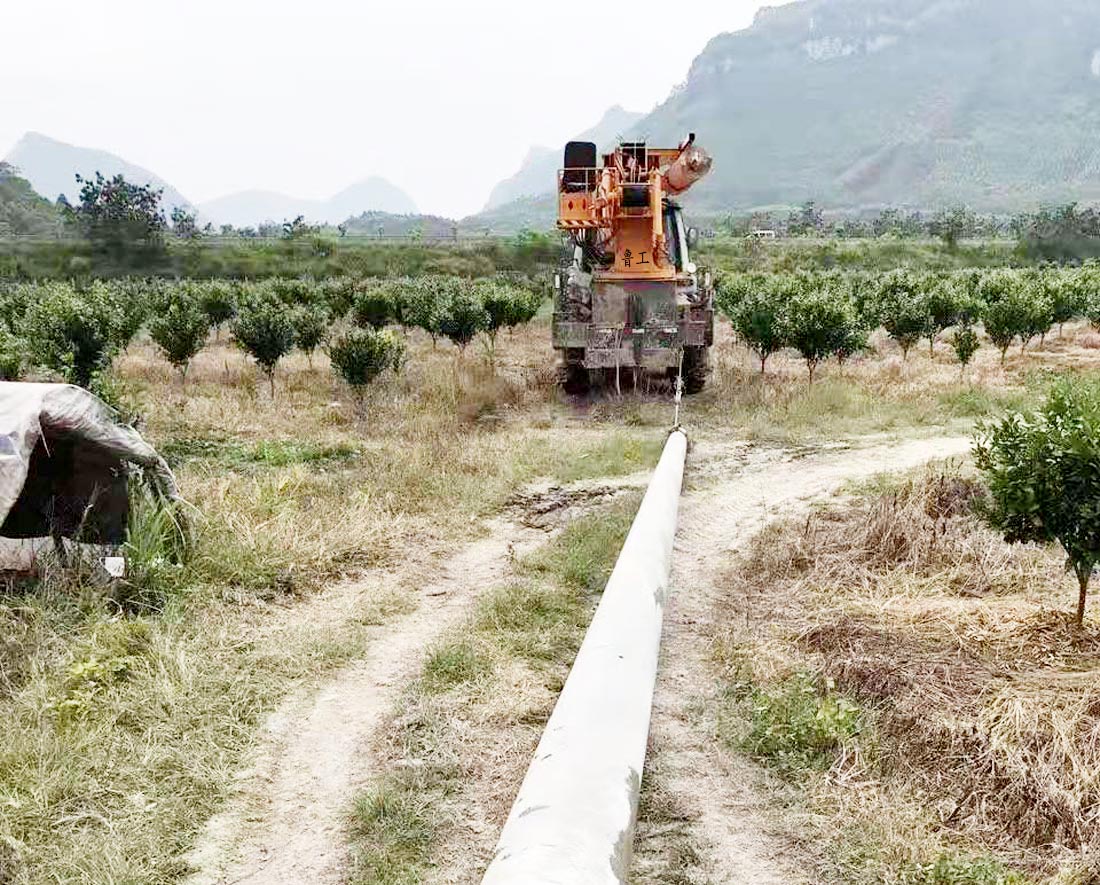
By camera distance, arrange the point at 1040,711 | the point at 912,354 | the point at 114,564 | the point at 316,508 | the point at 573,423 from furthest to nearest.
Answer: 1. the point at 912,354
2. the point at 573,423
3. the point at 316,508
4. the point at 114,564
5. the point at 1040,711

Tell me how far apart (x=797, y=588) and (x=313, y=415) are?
33.2ft

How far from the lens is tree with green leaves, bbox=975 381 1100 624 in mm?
6070

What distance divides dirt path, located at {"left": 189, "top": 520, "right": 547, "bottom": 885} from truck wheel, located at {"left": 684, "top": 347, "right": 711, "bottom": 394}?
9813 mm

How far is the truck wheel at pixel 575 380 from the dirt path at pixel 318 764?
9.54 metres

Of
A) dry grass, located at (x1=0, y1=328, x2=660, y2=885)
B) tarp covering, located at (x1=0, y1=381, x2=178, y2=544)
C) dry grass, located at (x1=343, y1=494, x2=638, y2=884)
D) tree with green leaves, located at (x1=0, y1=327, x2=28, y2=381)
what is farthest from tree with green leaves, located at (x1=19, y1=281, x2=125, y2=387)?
dry grass, located at (x1=343, y1=494, x2=638, y2=884)

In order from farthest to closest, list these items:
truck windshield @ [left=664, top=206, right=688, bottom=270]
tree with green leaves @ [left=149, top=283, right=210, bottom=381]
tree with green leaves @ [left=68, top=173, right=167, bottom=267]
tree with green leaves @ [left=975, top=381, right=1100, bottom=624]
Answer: tree with green leaves @ [left=68, top=173, right=167, bottom=267], tree with green leaves @ [left=149, top=283, right=210, bottom=381], truck windshield @ [left=664, top=206, right=688, bottom=270], tree with green leaves @ [left=975, top=381, right=1100, bottom=624]

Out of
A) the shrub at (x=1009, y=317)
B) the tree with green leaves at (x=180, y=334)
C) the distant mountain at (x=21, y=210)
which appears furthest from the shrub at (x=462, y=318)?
the distant mountain at (x=21, y=210)

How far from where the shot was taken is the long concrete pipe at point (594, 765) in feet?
11.2

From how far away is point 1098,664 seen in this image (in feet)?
19.3

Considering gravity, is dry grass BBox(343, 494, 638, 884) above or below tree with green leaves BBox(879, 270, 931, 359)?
below

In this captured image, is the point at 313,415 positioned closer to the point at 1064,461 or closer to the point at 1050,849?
the point at 1064,461

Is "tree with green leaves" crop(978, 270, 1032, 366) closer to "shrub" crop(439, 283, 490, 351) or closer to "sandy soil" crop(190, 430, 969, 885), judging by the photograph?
"shrub" crop(439, 283, 490, 351)

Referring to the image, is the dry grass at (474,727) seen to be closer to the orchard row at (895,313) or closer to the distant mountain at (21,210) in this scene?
the orchard row at (895,313)

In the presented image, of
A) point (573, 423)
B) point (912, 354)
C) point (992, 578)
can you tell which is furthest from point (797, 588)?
point (912, 354)
